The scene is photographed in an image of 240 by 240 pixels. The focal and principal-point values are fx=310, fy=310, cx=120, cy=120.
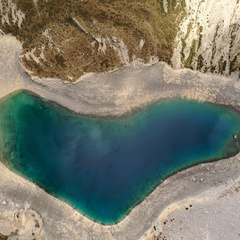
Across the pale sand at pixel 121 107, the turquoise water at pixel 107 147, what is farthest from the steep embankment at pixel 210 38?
the turquoise water at pixel 107 147

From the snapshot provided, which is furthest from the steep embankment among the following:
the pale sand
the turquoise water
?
the turquoise water

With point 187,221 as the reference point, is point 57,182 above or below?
above

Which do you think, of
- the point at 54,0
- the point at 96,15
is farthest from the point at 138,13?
the point at 54,0

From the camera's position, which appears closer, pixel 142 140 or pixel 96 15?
pixel 96 15

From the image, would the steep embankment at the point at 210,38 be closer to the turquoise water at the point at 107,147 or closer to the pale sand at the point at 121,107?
the pale sand at the point at 121,107

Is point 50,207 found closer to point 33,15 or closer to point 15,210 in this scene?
point 15,210

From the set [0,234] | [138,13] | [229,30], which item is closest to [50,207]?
[0,234]

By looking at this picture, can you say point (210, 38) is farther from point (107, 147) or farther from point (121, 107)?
point (107, 147)

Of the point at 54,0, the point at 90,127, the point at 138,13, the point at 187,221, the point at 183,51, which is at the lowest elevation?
the point at 187,221
